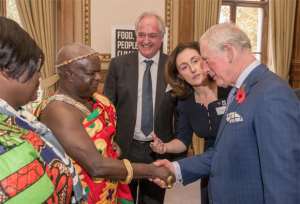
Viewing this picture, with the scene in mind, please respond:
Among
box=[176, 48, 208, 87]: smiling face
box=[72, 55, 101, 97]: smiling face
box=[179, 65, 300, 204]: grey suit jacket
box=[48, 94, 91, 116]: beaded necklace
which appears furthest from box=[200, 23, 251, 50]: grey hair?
box=[176, 48, 208, 87]: smiling face

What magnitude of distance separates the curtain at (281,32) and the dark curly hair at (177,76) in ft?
14.5

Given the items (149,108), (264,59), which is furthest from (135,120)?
(264,59)

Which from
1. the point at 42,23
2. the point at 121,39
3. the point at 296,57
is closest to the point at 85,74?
the point at 121,39

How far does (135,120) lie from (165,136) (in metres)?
0.24

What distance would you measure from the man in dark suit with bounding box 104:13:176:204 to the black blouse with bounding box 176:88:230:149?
0.20m

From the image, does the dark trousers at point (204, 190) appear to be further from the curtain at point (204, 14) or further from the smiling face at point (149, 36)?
the curtain at point (204, 14)

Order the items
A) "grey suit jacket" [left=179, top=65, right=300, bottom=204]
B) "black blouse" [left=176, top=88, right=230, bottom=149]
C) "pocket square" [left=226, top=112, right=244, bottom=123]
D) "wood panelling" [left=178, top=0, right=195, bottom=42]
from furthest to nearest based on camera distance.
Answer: "wood panelling" [left=178, top=0, right=195, bottom=42] < "black blouse" [left=176, top=88, right=230, bottom=149] < "pocket square" [left=226, top=112, right=244, bottom=123] < "grey suit jacket" [left=179, top=65, right=300, bottom=204]

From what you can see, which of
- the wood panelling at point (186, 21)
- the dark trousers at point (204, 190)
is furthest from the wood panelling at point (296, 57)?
the dark trousers at point (204, 190)

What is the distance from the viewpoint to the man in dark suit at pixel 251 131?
4.95ft

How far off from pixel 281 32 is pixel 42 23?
3.68m

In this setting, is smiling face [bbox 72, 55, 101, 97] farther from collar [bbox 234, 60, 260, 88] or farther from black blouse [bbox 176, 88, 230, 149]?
black blouse [bbox 176, 88, 230, 149]

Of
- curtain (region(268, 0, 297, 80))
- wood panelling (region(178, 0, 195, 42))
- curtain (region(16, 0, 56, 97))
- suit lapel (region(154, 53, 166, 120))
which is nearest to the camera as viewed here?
suit lapel (region(154, 53, 166, 120))

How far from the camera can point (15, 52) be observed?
106 cm

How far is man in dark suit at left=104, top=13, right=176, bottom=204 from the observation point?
290 cm
